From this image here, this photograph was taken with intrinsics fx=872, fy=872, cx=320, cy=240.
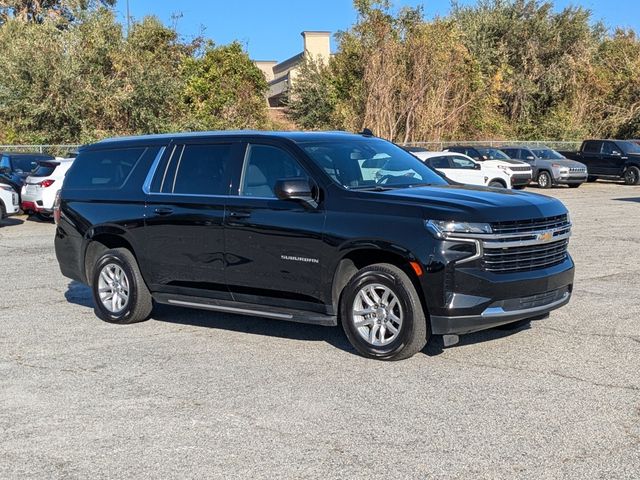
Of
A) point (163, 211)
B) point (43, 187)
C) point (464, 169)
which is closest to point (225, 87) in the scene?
point (464, 169)

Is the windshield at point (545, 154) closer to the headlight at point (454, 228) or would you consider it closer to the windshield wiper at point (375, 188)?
the windshield wiper at point (375, 188)

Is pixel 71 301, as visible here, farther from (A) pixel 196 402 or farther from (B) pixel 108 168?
(A) pixel 196 402

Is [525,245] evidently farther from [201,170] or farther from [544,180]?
[544,180]

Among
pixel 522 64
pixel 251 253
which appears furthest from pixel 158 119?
pixel 251 253

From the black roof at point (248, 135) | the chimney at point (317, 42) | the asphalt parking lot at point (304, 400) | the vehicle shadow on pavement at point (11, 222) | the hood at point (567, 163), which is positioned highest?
the chimney at point (317, 42)

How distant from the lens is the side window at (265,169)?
781 centimetres

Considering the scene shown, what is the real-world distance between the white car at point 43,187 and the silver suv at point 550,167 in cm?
1834

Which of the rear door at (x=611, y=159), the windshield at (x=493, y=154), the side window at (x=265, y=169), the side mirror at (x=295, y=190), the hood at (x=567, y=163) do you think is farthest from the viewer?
the rear door at (x=611, y=159)

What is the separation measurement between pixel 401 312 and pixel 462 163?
19199mm

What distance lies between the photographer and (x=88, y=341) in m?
8.16

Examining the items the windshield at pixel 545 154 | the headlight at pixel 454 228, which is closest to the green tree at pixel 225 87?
the windshield at pixel 545 154

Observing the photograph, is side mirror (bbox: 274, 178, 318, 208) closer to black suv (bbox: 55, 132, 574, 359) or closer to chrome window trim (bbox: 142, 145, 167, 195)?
black suv (bbox: 55, 132, 574, 359)

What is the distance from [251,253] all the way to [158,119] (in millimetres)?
30759

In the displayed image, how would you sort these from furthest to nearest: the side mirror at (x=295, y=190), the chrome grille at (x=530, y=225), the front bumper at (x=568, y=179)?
the front bumper at (x=568, y=179) < the side mirror at (x=295, y=190) < the chrome grille at (x=530, y=225)
